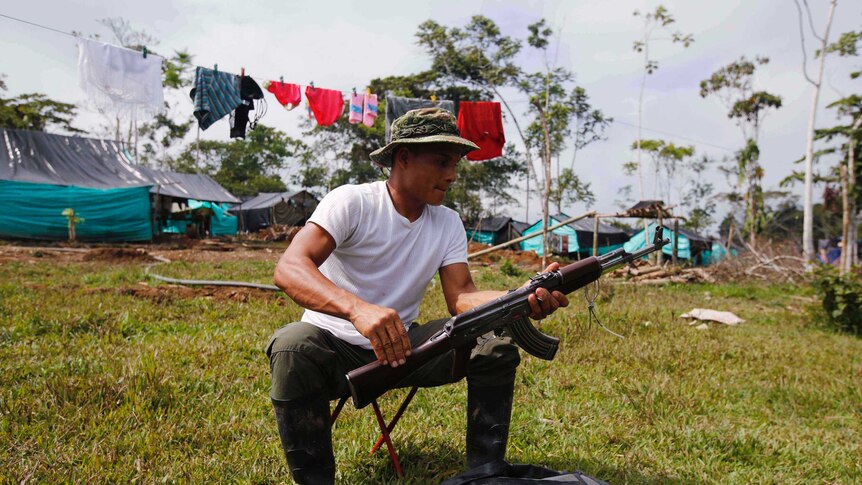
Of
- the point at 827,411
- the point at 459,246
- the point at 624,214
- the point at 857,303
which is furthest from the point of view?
the point at 624,214

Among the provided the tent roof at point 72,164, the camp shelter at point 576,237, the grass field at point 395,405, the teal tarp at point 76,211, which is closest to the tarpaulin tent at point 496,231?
the camp shelter at point 576,237

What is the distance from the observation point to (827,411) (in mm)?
3936

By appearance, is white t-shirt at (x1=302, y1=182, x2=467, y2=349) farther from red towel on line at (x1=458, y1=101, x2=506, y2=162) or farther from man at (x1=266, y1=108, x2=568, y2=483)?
red towel on line at (x1=458, y1=101, x2=506, y2=162)

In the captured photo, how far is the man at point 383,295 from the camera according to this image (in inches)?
76.9

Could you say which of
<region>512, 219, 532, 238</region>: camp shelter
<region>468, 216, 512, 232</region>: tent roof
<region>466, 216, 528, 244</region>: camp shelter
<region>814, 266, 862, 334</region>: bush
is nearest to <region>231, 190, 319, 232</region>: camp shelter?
<region>466, 216, 528, 244</region>: camp shelter

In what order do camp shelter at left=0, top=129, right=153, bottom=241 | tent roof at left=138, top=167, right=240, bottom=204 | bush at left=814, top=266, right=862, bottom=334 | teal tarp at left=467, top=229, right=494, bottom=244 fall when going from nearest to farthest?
1. bush at left=814, top=266, right=862, bottom=334
2. camp shelter at left=0, top=129, right=153, bottom=241
3. tent roof at left=138, top=167, right=240, bottom=204
4. teal tarp at left=467, top=229, right=494, bottom=244

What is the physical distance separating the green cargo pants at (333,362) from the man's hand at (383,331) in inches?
11.3

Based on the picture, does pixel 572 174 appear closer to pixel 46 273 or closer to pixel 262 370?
pixel 46 273

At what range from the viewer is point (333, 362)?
6.83 ft

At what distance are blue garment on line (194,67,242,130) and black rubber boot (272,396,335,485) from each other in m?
9.06

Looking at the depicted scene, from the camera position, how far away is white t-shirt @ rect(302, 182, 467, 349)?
2.28 meters

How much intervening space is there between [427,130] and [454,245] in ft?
2.00

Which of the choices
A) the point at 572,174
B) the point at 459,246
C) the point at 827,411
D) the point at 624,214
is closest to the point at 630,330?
the point at 827,411

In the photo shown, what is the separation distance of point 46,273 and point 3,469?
8.00 m
